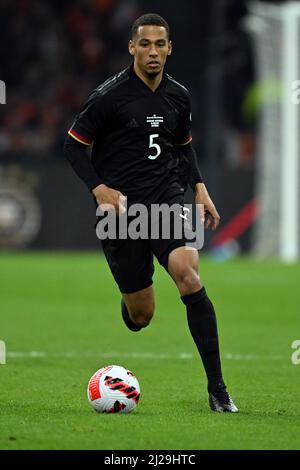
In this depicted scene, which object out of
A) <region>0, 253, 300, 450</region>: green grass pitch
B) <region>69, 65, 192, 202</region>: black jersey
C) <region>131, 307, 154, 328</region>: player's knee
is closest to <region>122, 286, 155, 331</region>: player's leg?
<region>131, 307, 154, 328</region>: player's knee

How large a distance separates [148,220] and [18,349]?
11.6 ft

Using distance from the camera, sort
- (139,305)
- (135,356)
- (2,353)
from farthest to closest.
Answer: (135,356), (2,353), (139,305)

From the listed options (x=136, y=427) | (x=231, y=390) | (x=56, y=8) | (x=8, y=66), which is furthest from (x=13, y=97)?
(x=136, y=427)

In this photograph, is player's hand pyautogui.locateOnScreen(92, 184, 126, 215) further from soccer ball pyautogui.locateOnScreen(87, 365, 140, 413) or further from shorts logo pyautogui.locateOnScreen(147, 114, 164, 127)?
soccer ball pyautogui.locateOnScreen(87, 365, 140, 413)

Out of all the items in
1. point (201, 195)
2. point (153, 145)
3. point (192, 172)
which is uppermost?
point (153, 145)

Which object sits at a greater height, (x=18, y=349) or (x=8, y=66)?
(x=8, y=66)

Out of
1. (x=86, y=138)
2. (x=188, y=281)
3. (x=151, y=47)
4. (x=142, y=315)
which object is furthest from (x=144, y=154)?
(x=142, y=315)

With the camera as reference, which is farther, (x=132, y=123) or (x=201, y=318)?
(x=132, y=123)

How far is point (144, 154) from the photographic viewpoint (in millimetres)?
7488

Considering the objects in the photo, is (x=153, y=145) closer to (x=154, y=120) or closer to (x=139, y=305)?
(x=154, y=120)

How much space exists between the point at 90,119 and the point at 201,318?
55.8 inches

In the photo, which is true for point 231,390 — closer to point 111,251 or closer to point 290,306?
point 111,251

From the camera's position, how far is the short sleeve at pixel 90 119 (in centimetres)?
734
